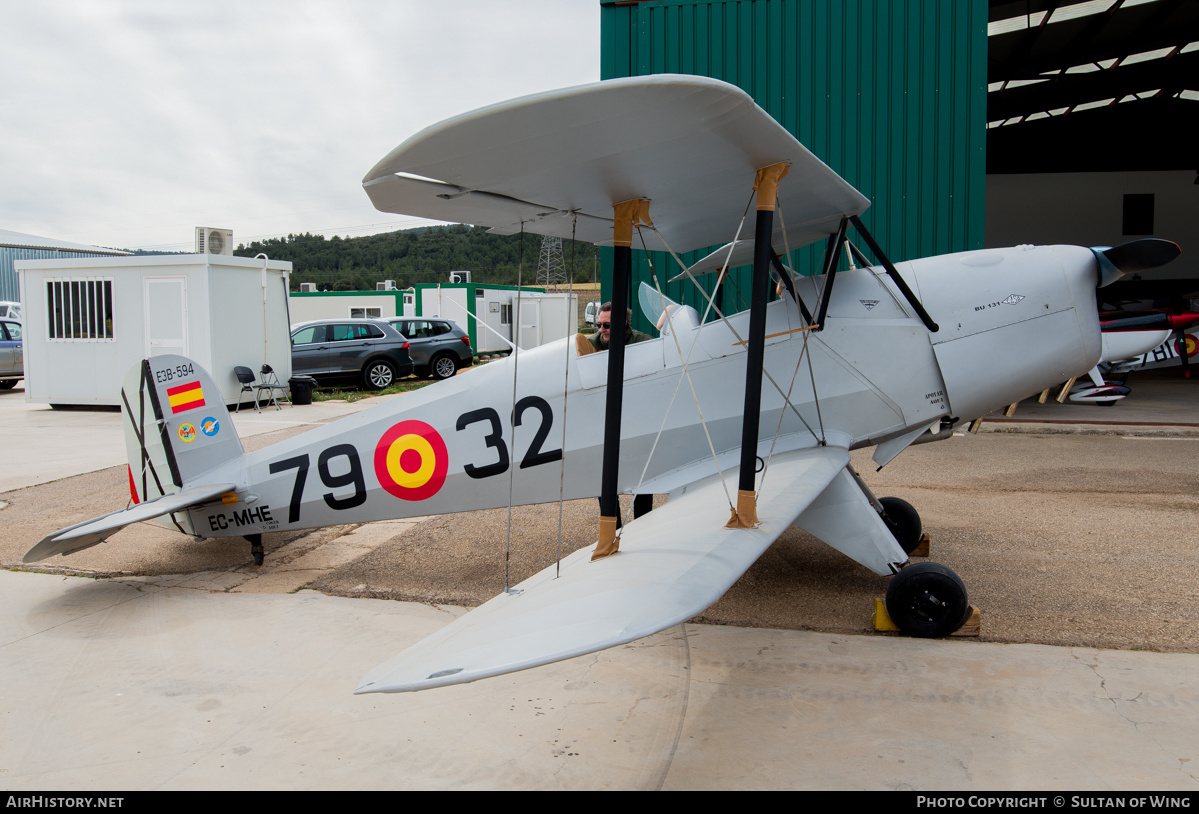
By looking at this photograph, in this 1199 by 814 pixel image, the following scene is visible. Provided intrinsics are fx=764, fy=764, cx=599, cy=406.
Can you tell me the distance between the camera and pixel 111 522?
425 centimetres

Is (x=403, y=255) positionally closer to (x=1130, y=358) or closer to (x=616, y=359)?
(x=1130, y=358)

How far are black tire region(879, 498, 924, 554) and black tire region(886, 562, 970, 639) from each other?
4.94 feet

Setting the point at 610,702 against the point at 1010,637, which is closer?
the point at 610,702

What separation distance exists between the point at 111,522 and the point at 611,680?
296cm

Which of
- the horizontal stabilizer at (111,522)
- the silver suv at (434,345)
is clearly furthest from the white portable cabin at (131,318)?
the horizontal stabilizer at (111,522)

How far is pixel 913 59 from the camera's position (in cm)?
976

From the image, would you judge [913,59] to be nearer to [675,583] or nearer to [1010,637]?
[1010,637]

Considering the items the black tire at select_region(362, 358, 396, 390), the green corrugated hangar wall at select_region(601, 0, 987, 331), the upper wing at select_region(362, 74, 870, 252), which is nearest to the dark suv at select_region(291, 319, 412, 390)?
the black tire at select_region(362, 358, 396, 390)

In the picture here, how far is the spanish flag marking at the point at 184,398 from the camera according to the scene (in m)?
4.93

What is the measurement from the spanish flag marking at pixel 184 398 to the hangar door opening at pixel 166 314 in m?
9.02

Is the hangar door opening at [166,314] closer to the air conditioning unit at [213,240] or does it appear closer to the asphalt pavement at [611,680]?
the air conditioning unit at [213,240]

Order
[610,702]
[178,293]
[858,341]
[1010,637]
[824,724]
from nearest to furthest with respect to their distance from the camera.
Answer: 1. [824,724]
2. [610,702]
3. [1010,637]
4. [858,341]
5. [178,293]

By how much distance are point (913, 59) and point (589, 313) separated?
654cm

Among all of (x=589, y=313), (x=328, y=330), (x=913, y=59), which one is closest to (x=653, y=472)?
(x=913, y=59)
